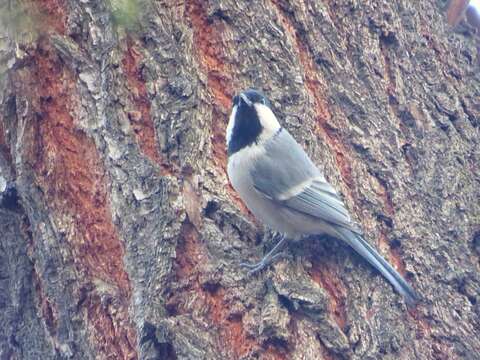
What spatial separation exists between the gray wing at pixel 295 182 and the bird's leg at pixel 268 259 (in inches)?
12.5

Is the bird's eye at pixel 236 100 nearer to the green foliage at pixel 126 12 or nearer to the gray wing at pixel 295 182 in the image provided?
the gray wing at pixel 295 182

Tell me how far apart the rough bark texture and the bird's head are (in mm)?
73

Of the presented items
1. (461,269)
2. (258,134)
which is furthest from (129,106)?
(461,269)

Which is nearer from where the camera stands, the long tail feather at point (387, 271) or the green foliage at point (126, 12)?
the green foliage at point (126, 12)

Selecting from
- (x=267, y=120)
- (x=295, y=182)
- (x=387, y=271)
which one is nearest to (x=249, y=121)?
(x=267, y=120)

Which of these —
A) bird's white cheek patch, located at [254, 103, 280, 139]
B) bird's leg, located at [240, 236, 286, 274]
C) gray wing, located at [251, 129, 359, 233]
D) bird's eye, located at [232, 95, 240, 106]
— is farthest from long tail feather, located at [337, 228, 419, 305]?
bird's eye, located at [232, 95, 240, 106]

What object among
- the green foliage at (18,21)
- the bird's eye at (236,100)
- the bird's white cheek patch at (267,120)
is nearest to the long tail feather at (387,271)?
the bird's white cheek patch at (267,120)

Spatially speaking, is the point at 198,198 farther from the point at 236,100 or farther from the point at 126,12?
the point at 126,12

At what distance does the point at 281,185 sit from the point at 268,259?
2.57 ft

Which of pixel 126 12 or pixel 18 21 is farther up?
pixel 126 12

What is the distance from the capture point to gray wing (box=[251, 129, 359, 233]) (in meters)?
3.42

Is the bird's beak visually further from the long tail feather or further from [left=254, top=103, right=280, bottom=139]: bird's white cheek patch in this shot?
the long tail feather

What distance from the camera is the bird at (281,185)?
329 cm

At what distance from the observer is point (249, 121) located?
3508 millimetres
